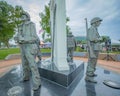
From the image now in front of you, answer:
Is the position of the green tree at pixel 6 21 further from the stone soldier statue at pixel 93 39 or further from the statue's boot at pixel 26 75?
the stone soldier statue at pixel 93 39

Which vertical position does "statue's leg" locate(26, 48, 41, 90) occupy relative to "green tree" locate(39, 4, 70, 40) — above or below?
below

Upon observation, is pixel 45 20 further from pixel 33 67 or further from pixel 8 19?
pixel 33 67

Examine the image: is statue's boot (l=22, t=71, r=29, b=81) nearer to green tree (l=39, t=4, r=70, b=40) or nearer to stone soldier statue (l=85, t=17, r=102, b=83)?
stone soldier statue (l=85, t=17, r=102, b=83)

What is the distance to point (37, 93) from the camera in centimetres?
323

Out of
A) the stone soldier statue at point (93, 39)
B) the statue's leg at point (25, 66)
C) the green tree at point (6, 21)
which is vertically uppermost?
the green tree at point (6, 21)

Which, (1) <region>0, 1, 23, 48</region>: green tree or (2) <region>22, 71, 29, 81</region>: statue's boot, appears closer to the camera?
(2) <region>22, 71, 29, 81</region>: statue's boot

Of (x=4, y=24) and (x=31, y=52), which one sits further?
(x=4, y=24)

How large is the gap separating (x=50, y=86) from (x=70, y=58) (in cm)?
325

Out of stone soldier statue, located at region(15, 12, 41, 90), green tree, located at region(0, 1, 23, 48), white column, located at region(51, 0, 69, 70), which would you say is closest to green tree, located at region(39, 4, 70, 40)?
green tree, located at region(0, 1, 23, 48)

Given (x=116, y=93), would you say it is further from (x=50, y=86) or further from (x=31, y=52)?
(x=31, y=52)

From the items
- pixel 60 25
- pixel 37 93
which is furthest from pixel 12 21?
pixel 37 93

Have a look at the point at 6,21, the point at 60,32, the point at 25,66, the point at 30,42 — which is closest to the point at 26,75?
the point at 25,66

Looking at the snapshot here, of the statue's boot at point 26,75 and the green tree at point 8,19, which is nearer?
the statue's boot at point 26,75

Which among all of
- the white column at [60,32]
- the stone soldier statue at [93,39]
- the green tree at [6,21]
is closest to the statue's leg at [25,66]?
the white column at [60,32]
